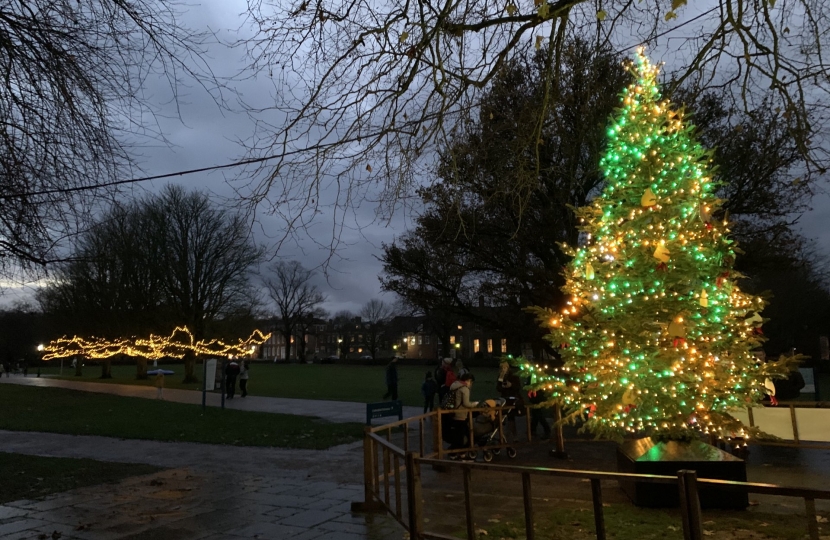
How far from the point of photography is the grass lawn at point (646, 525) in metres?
6.08

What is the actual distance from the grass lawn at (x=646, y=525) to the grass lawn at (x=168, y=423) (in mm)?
7236

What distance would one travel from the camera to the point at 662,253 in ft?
27.7

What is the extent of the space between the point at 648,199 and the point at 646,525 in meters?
4.35

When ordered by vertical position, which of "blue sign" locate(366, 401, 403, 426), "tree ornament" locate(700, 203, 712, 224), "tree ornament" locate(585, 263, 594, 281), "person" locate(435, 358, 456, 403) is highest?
"tree ornament" locate(700, 203, 712, 224)

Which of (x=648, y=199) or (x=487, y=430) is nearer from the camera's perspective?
(x=648, y=199)

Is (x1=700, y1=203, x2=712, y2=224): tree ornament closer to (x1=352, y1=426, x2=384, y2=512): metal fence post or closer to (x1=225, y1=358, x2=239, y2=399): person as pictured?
(x1=352, y1=426, x2=384, y2=512): metal fence post

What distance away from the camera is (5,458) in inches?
456

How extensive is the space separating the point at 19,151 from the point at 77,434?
517 inches

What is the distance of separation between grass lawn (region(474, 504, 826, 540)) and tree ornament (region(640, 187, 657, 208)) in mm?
4076

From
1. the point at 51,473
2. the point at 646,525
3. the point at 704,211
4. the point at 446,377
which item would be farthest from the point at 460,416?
the point at 51,473

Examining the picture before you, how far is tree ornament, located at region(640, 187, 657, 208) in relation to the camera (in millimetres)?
8656

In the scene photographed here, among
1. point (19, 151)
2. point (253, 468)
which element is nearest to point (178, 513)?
point (253, 468)

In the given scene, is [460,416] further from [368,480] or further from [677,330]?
[677,330]

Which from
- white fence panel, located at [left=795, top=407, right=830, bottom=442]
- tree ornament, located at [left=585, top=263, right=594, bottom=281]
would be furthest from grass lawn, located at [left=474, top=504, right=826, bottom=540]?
white fence panel, located at [left=795, top=407, right=830, bottom=442]
